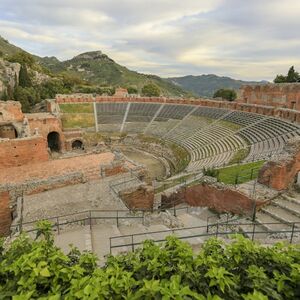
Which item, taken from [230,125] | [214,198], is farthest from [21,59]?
[214,198]

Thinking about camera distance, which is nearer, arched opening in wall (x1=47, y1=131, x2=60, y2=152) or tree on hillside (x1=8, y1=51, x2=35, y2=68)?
arched opening in wall (x1=47, y1=131, x2=60, y2=152)

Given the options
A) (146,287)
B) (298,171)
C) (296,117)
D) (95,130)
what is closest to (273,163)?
(298,171)

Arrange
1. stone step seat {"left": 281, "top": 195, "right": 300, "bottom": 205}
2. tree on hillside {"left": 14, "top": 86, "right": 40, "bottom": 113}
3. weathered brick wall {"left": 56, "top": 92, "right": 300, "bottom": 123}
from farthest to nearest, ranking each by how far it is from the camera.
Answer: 1. tree on hillside {"left": 14, "top": 86, "right": 40, "bottom": 113}
2. weathered brick wall {"left": 56, "top": 92, "right": 300, "bottom": 123}
3. stone step seat {"left": 281, "top": 195, "right": 300, "bottom": 205}

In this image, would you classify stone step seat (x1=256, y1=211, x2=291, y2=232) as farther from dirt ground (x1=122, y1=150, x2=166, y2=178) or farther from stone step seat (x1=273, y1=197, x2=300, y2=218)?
dirt ground (x1=122, y1=150, x2=166, y2=178)

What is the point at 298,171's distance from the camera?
39.9 ft

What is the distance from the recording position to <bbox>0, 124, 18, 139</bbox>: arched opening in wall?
2786 centimetres

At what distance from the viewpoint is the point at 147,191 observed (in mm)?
14672

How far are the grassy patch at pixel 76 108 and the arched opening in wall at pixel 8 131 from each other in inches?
635

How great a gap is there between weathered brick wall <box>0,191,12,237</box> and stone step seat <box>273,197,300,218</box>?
39.8 feet

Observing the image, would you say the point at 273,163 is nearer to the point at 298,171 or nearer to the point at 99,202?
the point at 298,171

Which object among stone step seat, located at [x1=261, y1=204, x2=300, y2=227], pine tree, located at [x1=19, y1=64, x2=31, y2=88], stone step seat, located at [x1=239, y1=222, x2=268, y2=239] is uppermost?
pine tree, located at [x1=19, y1=64, x2=31, y2=88]

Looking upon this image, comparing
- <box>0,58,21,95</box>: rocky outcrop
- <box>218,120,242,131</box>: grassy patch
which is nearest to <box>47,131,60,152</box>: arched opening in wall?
<box>0,58,21,95</box>: rocky outcrop

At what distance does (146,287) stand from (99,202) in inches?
374

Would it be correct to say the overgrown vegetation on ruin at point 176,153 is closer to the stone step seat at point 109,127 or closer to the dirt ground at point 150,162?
the dirt ground at point 150,162
